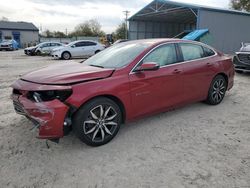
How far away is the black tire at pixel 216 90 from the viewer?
5.38m

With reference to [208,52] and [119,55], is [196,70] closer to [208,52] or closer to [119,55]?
[208,52]

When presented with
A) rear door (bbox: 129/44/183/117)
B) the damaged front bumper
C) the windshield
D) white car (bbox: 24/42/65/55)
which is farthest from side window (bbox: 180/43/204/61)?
white car (bbox: 24/42/65/55)

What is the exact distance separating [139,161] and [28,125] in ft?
7.44

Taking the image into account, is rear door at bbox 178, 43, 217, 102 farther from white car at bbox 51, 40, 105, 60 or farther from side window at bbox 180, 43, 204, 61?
white car at bbox 51, 40, 105, 60

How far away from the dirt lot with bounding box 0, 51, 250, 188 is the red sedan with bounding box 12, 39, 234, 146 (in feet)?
1.02

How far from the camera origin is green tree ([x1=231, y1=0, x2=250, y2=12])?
3672cm

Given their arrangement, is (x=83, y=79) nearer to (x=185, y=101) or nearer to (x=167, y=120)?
(x=167, y=120)

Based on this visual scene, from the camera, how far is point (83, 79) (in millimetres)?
3479

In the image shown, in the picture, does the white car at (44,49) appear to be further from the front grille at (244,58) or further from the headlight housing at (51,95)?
the headlight housing at (51,95)

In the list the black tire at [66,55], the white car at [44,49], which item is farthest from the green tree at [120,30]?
the black tire at [66,55]

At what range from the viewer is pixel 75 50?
1805cm

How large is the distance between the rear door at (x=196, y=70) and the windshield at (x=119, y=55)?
0.91m

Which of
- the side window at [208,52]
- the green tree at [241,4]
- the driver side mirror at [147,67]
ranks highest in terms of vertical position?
the green tree at [241,4]

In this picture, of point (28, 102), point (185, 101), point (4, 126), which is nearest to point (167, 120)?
point (185, 101)
